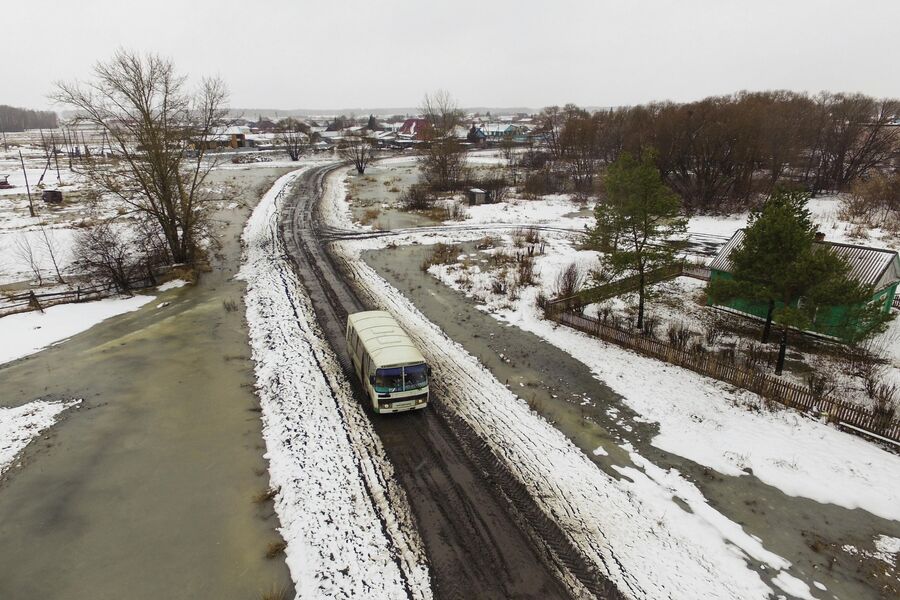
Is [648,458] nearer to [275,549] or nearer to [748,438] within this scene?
[748,438]

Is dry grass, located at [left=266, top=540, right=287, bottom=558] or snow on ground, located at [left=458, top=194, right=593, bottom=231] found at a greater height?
snow on ground, located at [left=458, top=194, right=593, bottom=231]

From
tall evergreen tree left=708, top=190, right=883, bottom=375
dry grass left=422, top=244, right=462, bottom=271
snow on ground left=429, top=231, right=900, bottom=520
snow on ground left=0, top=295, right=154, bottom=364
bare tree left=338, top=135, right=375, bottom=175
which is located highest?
bare tree left=338, top=135, right=375, bottom=175

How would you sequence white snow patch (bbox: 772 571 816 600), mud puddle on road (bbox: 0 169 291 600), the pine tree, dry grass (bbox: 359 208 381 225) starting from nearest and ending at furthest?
1. white snow patch (bbox: 772 571 816 600)
2. mud puddle on road (bbox: 0 169 291 600)
3. the pine tree
4. dry grass (bbox: 359 208 381 225)

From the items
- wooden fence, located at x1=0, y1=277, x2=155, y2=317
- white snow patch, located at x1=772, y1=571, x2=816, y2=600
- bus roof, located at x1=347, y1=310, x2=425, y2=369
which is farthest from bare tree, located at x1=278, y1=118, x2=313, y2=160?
white snow patch, located at x1=772, y1=571, x2=816, y2=600

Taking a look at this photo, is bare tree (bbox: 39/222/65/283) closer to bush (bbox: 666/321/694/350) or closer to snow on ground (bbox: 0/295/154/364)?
snow on ground (bbox: 0/295/154/364)

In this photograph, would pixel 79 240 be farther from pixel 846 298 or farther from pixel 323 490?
pixel 846 298

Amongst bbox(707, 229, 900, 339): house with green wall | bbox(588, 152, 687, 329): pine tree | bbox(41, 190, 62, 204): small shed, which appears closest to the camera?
bbox(588, 152, 687, 329): pine tree

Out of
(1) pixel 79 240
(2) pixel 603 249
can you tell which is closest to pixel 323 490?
(2) pixel 603 249

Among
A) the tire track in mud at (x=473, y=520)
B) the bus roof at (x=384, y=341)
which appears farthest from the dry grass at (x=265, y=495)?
the bus roof at (x=384, y=341)
